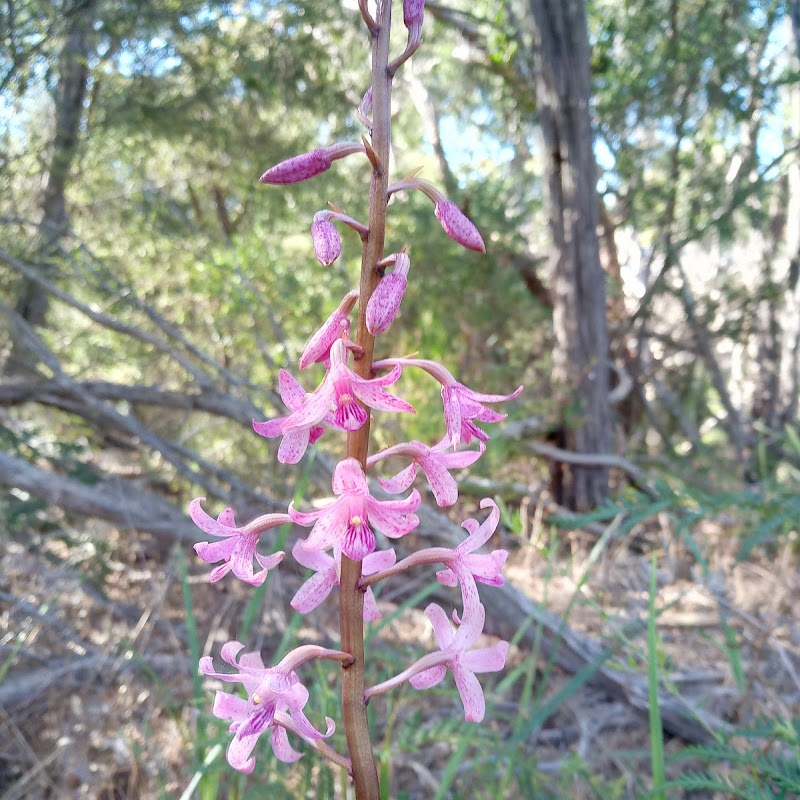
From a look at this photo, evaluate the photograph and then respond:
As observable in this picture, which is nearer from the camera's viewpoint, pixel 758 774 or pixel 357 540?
pixel 357 540

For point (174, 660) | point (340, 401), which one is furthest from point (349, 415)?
point (174, 660)

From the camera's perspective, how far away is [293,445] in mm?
1228

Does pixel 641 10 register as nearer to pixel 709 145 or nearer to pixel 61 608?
pixel 709 145

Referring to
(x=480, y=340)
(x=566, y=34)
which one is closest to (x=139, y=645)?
(x=480, y=340)

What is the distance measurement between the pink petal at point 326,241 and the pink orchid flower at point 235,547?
0.47 m

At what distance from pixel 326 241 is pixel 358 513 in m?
0.50

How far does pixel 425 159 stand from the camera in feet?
30.8

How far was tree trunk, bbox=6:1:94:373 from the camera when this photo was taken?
16.0ft

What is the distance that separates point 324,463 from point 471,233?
2192 millimetres

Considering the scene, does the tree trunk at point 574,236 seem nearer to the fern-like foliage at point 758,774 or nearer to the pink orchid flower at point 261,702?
the fern-like foliage at point 758,774

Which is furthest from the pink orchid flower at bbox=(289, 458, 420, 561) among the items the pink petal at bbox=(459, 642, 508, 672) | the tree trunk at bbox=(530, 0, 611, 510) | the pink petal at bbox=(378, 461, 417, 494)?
the tree trunk at bbox=(530, 0, 611, 510)

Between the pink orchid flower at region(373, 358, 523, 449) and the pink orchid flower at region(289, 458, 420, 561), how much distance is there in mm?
167

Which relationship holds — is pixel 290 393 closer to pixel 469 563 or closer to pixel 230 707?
pixel 469 563

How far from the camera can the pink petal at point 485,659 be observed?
126cm
